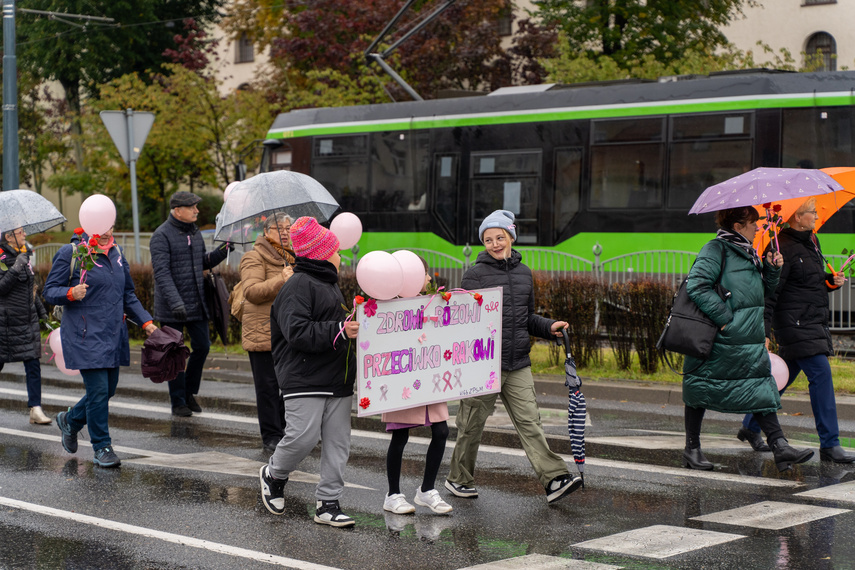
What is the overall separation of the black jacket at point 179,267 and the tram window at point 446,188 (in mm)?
9578

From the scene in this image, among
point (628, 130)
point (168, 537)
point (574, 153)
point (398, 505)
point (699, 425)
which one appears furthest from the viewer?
point (574, 153)

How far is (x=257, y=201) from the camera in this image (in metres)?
8.19

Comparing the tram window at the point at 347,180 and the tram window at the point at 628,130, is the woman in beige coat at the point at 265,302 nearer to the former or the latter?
the tram window at the point at 628,130

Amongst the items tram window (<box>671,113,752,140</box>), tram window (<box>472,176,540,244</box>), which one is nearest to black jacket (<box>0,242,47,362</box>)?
tram window (<box>472,176,540,244</box>)

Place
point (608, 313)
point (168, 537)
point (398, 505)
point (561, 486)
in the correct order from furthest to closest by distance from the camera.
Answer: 1. point (608, 313)
2. point (561, 486)
3. point (398, 505)
4. point (168, 537)

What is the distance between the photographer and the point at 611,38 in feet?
94.7

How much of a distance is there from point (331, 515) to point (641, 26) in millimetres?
25094

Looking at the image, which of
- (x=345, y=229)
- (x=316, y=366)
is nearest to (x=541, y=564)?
(x=316, y=366)

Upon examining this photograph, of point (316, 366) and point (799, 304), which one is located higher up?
point (799, 304)

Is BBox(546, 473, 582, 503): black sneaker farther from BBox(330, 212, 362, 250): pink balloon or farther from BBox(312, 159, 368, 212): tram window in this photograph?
BBox(312, 159, 368, 212): tram window

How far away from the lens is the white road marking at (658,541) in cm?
539

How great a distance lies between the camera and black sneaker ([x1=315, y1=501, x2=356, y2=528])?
5.88 m

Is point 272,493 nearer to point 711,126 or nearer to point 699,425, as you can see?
point 699,425

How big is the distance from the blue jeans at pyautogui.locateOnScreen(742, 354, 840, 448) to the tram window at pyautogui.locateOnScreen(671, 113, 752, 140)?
28.9 feet
